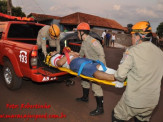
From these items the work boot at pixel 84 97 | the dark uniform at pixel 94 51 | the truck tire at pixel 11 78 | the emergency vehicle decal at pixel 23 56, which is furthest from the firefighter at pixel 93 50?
the truck tire at pixel 11 78

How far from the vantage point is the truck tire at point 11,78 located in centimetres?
410

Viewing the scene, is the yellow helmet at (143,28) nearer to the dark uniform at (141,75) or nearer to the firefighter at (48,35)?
the dark uniform at (141,75)

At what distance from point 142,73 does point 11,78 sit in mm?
3716

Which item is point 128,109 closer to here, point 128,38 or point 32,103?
point 32,103

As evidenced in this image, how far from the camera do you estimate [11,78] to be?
422cm

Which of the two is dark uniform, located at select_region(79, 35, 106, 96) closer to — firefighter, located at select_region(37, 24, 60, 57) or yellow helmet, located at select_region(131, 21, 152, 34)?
firefighter, located at select_region(37, 24, 60, 57)

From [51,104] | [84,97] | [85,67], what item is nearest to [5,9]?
[51,104]

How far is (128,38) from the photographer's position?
83.1 ft

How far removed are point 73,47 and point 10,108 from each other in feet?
9.72

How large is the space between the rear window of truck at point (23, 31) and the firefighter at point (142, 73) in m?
4.38

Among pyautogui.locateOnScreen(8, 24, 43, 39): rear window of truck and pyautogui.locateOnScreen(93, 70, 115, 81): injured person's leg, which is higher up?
pyautogui.locateOnScreen(8, 24, 43, 39): rear window of truck

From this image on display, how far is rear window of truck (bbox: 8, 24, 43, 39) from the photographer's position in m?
5.03

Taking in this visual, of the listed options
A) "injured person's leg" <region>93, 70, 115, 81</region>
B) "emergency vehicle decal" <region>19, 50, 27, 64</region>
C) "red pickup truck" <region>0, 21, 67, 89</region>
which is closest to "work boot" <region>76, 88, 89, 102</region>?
"red pickup truck" <region>0, 21, 67, 89</region>

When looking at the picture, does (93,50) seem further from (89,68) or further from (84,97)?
(84,97)
